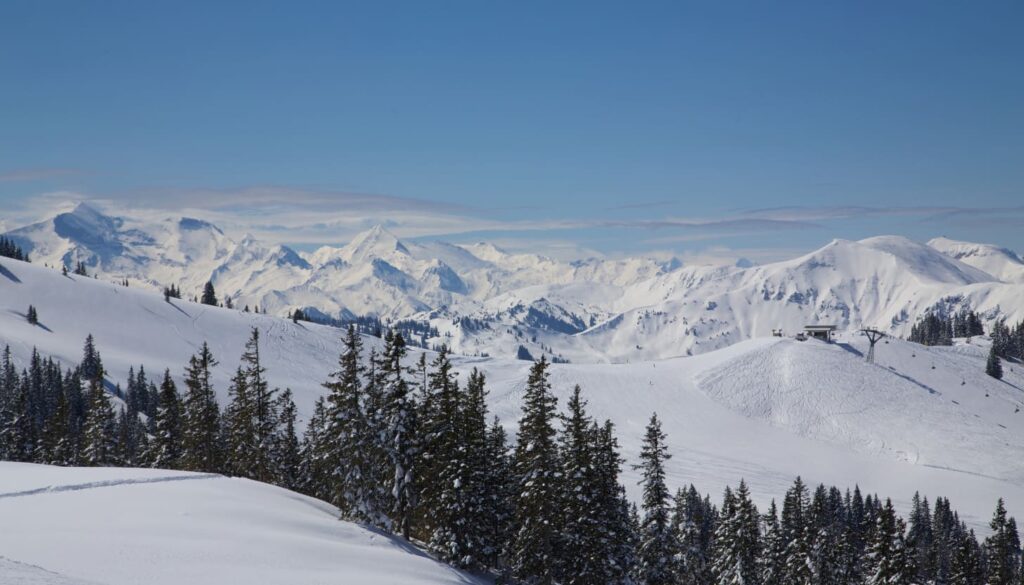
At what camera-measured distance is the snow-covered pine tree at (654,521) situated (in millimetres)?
47188

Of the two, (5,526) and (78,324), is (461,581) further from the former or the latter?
(78,324)

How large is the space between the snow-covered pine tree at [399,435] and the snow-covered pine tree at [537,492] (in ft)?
21.5

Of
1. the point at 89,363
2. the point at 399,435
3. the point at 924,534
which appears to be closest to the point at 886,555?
the point at 399,435

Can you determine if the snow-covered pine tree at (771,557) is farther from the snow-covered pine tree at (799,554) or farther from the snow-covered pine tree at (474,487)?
the snow-covered pine tree at (474,487)

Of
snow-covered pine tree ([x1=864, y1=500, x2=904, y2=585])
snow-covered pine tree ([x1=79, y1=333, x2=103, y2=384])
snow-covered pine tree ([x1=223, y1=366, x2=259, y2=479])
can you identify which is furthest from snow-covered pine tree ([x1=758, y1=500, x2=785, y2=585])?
snow-covered pine tree ([x1=79, y1=333, x2=103, y2=384])

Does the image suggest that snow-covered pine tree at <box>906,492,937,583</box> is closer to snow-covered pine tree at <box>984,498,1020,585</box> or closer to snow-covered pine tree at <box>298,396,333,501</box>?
snow-covered pine tree at <box>984,498,1020,585</box>

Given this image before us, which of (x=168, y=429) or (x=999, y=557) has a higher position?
(x=168, y=429)

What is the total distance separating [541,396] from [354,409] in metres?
12.0

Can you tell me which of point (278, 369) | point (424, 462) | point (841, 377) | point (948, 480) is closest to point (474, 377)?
point (424, 462)

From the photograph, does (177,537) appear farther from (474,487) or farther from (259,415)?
(259,415)

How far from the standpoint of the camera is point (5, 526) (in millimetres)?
26906

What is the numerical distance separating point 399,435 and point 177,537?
Result: 49.0 ft

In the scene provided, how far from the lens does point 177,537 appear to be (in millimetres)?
29266

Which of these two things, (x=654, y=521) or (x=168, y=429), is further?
(x=168, y=429)
